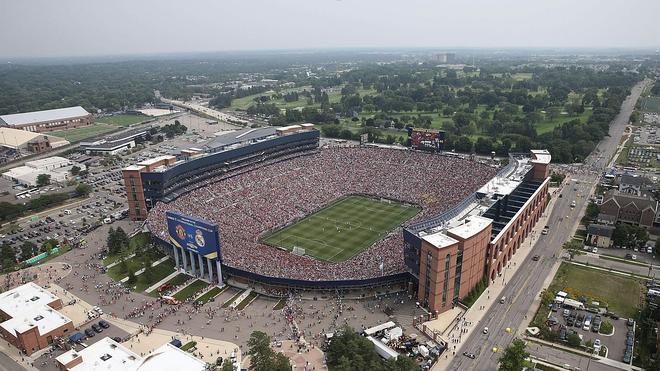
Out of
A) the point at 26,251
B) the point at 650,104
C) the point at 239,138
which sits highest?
the point at 239,138

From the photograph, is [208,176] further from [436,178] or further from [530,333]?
[530,333]

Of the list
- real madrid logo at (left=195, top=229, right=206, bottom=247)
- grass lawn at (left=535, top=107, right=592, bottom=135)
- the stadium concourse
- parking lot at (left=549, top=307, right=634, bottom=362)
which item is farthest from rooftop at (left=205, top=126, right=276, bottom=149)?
grass lawn at (left=535, top=107, right=592, bottom=135)

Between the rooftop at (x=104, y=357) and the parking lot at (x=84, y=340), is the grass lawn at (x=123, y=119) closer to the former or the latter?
the parking lot at (x=84, y=340)

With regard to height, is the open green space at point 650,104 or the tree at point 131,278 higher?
the open green space at point 650,104

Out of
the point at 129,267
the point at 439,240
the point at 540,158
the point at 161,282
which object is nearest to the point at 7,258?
the point at 129,267

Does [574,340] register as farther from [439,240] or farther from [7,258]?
[7,258]

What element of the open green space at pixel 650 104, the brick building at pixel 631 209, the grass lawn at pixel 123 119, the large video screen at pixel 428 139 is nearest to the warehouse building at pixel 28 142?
the grass lawn at pixel 123 119

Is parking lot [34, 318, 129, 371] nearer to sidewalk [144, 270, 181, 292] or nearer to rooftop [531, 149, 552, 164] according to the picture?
sidewalk [144, 270, 181, 292]

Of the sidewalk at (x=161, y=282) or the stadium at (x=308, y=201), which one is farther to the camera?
the sidewalk at (x=161, y=282)
